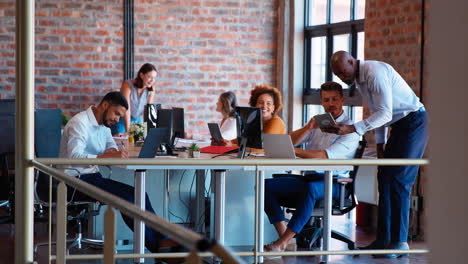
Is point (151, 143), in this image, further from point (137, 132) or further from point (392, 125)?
point (137, 132)

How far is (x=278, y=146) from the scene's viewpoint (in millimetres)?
5309

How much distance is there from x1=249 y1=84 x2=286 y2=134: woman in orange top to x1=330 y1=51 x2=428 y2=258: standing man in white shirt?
2.87ft

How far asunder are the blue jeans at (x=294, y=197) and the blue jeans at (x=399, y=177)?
13.9 inches

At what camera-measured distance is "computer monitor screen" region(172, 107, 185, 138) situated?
23.0 feet

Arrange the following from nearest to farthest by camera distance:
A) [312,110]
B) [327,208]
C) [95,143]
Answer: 1. [327,208]
2. [95,143]
3. [312,110]

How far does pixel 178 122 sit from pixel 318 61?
2666mm

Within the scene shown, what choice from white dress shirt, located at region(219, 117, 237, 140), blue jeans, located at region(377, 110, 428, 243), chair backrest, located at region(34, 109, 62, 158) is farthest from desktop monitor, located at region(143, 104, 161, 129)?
blue jeans, located at region(377, 110, 428, 243)

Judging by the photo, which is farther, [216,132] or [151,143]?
[216,132]

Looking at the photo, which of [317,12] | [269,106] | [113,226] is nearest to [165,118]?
[269,106]

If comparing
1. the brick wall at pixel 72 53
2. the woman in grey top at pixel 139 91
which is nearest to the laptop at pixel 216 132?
the woman in grey top at pixel 139 91

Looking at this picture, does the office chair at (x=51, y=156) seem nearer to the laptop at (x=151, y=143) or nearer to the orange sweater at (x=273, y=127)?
the laptop at (x=151, y=143)

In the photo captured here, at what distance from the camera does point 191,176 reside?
6371 millimetres

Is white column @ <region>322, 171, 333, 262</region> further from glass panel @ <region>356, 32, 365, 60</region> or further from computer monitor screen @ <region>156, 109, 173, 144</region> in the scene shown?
glass panel @ <region>356, 32, 365, 60</region>

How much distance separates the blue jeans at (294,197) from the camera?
5.42 meters
